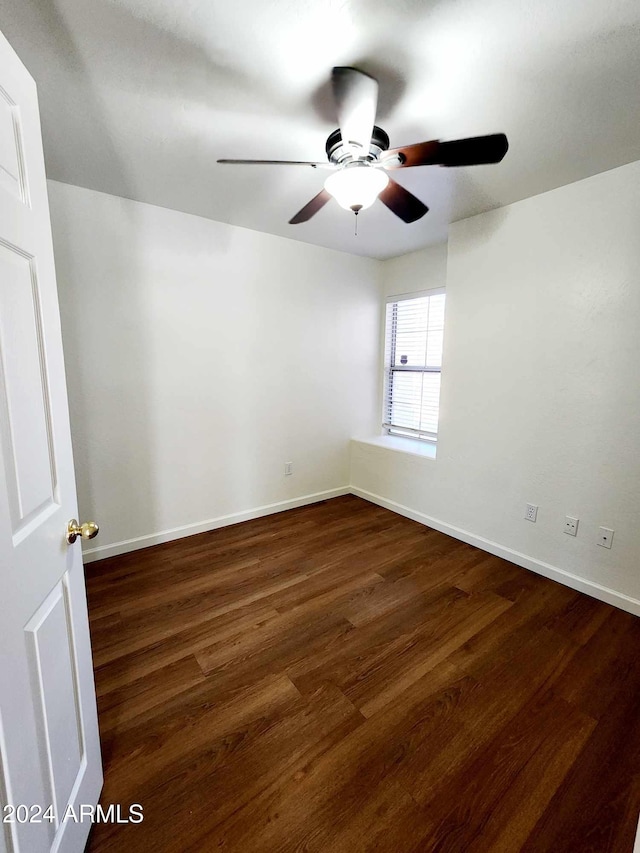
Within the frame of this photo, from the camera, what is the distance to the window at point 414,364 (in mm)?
3367

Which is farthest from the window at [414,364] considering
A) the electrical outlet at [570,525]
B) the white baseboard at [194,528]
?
the electrical outlet at [570,525]

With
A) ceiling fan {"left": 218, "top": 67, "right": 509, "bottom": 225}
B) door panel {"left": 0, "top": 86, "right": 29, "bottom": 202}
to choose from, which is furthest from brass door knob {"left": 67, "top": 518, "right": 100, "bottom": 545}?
ceiling fan {"left": 218, "top": 67, "right": 509, "bottom": 225}

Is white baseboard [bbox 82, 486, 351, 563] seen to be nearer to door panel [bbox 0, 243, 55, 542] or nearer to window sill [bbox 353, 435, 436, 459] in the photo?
window sill [bbox 353, 435, 436, 459]

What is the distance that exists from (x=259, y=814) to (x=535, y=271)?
2978 millimetres

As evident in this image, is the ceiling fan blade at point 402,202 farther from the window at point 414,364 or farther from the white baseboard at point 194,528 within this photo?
the white baseboard at point 194,528

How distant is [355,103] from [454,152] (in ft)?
1.36

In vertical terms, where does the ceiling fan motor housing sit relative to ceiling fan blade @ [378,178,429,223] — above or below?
above

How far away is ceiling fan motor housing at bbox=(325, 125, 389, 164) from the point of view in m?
1.49

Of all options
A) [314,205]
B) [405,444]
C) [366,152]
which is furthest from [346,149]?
[405,444]

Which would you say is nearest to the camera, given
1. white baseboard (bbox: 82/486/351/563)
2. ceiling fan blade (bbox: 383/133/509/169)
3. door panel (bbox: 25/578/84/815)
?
door panel (bbox: 25/578/84/815)

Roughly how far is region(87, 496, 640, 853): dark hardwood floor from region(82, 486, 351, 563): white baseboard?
0.13 m

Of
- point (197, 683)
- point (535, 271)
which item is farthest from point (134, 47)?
point (197, 683)

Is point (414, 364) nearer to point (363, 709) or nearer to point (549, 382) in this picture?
point (549, 382)

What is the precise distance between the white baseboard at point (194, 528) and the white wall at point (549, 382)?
1268 millimetres
